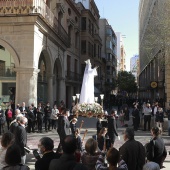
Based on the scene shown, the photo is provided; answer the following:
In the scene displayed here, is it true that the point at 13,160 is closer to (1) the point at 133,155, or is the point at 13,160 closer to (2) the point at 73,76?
(1) the point at 133,155

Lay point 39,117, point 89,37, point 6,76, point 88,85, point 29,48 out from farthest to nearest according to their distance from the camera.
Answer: point 89,37 → point 6,76 → point 29,48 → point 88,85 → point 39,117

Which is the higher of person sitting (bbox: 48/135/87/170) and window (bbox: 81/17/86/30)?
window (bbox: 81/17/86/30)

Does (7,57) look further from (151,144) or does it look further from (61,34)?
(151,144)

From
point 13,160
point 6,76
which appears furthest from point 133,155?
point 6,76

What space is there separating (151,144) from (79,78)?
33.9m

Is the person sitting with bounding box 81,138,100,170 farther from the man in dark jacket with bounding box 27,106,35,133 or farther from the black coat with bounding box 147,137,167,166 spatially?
the man in dark jacket with bounding box 27,106,35,133

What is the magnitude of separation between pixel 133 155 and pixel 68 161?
1.95 meters

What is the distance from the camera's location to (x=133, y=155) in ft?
17.7

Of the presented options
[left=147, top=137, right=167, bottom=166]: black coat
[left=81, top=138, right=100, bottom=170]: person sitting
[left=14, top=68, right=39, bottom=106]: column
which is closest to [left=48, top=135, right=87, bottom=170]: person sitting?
[left=81, top=138, right=100, bottom=170]: person sitting

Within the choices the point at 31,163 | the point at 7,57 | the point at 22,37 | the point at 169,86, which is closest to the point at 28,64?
the point at 22,37

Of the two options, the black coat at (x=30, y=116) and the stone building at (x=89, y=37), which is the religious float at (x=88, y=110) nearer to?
the black coat at (x=30, y=116)

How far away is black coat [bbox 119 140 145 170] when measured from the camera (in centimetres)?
538

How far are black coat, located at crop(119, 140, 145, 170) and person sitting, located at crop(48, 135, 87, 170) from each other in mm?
1612

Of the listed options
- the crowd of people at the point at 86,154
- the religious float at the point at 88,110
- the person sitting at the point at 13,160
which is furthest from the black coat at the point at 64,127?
the person sitting at the point at 13,160
